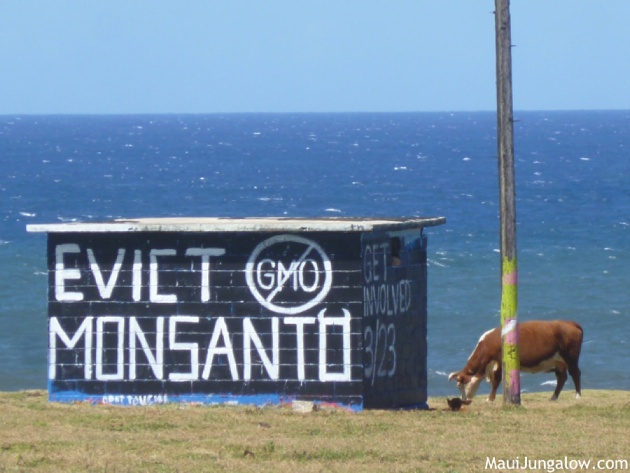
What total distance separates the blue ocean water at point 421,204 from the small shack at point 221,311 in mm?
10419

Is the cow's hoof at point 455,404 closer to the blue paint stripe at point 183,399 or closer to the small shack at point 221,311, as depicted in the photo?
the small shack at point 221,311

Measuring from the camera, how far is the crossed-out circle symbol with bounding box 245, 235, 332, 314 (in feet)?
48.9

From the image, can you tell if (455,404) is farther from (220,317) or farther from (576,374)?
(576,374)

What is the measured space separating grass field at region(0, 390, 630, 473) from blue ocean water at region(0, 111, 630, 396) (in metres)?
10.9

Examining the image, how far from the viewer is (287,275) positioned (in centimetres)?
1500

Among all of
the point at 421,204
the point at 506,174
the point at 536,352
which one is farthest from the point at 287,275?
the point at 421,204

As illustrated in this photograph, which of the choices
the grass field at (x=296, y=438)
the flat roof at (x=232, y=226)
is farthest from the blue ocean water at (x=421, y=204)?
the grass field at (x=296, y=438)

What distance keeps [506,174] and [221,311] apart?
3.51 meters

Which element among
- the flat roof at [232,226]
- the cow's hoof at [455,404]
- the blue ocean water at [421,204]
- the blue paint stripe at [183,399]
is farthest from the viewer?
the blue ocean water at [421,204]

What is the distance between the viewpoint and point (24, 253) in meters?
47.2

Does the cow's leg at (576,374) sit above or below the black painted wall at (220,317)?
below

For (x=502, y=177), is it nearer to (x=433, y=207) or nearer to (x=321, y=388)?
(x=321, y=388)

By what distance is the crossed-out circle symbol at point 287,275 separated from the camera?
1491 centimetres

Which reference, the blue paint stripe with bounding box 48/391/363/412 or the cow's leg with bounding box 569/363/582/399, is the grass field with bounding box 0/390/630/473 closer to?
the blue paint stripe with bounding box 48/391/363/412
